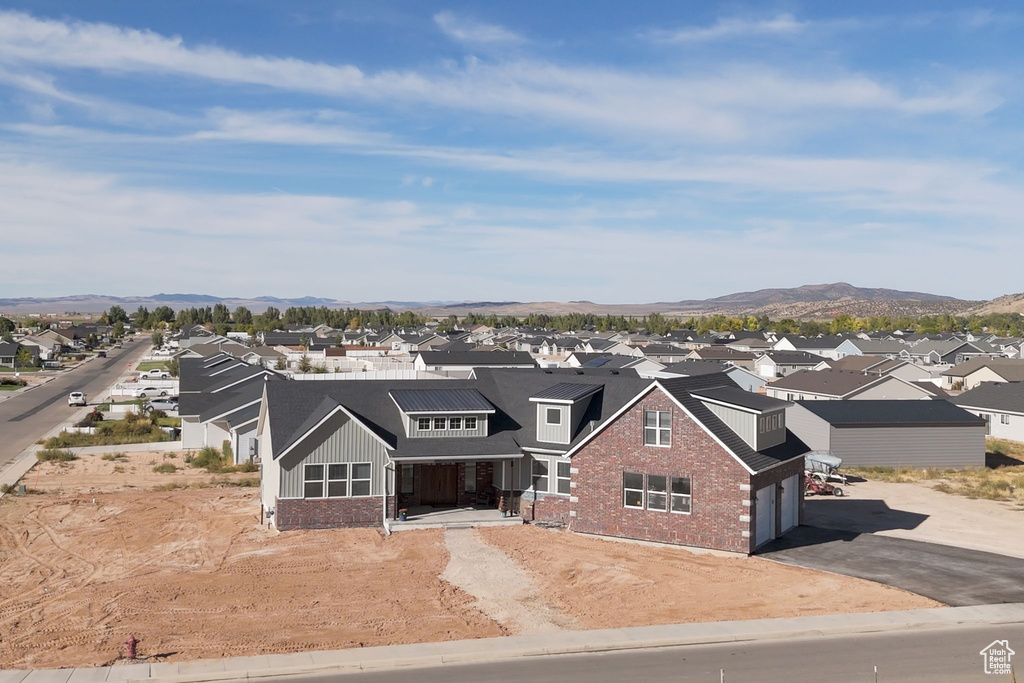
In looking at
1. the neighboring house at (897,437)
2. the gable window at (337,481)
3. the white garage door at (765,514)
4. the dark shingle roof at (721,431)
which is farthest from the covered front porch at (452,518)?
the neighboring house at (897,437)

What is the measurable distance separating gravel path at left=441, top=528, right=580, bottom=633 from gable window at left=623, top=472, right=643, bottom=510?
5.01m

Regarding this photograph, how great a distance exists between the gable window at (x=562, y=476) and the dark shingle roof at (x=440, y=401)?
343 cm

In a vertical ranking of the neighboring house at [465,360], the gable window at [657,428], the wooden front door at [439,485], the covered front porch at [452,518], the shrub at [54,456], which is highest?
the gable window at [657,428]

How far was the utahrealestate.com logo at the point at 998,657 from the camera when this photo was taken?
61.8 ft

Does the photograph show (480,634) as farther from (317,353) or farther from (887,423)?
(317,353)

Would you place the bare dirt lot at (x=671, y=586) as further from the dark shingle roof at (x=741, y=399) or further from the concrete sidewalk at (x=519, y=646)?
the dark shingle roof at (x=741, y=399)

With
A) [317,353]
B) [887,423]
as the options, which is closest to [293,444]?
[887,423]

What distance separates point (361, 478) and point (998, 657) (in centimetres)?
2091

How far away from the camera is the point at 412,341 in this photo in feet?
522

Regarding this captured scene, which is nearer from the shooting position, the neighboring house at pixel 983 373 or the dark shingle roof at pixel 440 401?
the dark shingle roof at pixel 440 401

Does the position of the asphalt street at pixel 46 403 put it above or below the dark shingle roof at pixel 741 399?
below

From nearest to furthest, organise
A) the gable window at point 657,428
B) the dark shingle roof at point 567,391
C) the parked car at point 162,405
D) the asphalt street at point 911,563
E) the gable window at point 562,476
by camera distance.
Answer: the asphalt street at point 911,563 → the gable window at point 657,428 → the gable window at point 562,476 → the dark shingle roof at point 567,391 → the parked car at point 162,405

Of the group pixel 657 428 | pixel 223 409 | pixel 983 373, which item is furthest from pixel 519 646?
pixel 983 373

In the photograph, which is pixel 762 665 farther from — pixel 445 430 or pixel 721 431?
pixel 445 430
